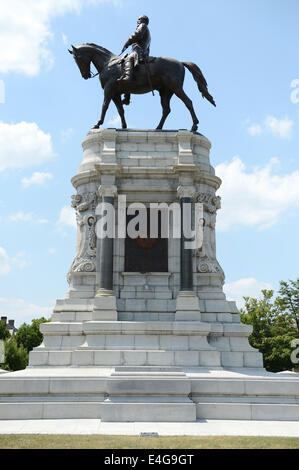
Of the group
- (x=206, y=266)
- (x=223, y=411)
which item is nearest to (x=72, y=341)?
(x=206, y=266)

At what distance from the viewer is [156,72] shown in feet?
71.4

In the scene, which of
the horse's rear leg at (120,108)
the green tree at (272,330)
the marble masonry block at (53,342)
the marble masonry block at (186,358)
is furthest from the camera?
the green tree at (272,330)

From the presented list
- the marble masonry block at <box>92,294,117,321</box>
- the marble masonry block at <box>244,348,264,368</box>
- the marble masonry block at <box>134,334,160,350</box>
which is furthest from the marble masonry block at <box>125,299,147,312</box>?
the marble masonry block at <box>244,348,264,368</box>

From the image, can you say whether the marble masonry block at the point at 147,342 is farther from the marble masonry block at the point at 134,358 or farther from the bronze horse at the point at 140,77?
the bronze horse at the point at 140,77

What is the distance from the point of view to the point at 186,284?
18922 mm

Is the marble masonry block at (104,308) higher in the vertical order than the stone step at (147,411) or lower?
higher

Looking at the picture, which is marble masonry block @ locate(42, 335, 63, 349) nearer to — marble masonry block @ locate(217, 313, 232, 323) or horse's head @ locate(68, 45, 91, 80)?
marble masonry block @ locate(217, 313, 232, 323)

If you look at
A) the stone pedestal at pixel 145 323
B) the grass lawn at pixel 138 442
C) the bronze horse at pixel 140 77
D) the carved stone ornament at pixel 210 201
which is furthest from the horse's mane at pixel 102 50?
the grass lawn at pixel 138 442

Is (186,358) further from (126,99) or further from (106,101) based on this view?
(126,99)

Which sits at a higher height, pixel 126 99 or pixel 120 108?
pixel 126 99

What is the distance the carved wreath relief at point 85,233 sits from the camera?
19766 millimetres

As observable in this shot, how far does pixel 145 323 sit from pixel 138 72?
11.3 meters

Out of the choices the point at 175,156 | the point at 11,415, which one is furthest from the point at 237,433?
the point at 175,156

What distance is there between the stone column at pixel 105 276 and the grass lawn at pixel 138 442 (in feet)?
23.0
